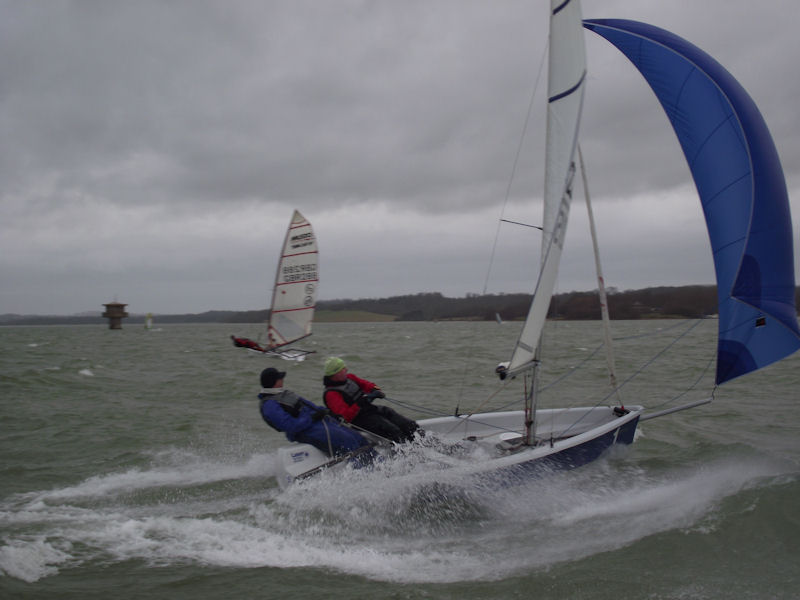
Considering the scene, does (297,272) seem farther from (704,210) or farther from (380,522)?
(380,522)

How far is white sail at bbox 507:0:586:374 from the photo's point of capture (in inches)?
189

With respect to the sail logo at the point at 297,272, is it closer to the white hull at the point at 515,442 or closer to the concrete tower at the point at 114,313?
the white hull at the point at 515,442

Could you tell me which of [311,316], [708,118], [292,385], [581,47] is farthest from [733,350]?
[311,316]

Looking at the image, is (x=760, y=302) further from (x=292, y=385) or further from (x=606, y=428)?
(x=292, y=385)

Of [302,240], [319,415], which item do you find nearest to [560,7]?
[319,415]

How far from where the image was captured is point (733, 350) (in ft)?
19.4

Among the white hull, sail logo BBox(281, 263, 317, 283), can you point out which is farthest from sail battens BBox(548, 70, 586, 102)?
sail logo BBox(281, 263, 317, 283)

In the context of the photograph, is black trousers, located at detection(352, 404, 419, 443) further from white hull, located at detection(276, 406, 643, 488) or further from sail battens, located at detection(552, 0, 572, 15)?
sail battens, located at detection(552, 0, 572, 15)

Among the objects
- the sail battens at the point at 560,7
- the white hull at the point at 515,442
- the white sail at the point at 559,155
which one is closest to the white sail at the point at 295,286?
the white hull at the point at 515,442

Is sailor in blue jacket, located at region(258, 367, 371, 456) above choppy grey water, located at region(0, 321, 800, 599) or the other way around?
above

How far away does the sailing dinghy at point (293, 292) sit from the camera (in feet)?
61.8

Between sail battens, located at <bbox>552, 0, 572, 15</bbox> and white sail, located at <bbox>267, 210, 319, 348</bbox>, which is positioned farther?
white sail, located at <bbox>267, 210, 319, 348</bbox>

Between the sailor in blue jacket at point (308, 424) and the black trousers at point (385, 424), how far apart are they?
15 cm

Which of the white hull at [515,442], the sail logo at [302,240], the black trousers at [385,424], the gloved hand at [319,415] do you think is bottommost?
the white hull at [515,442]
